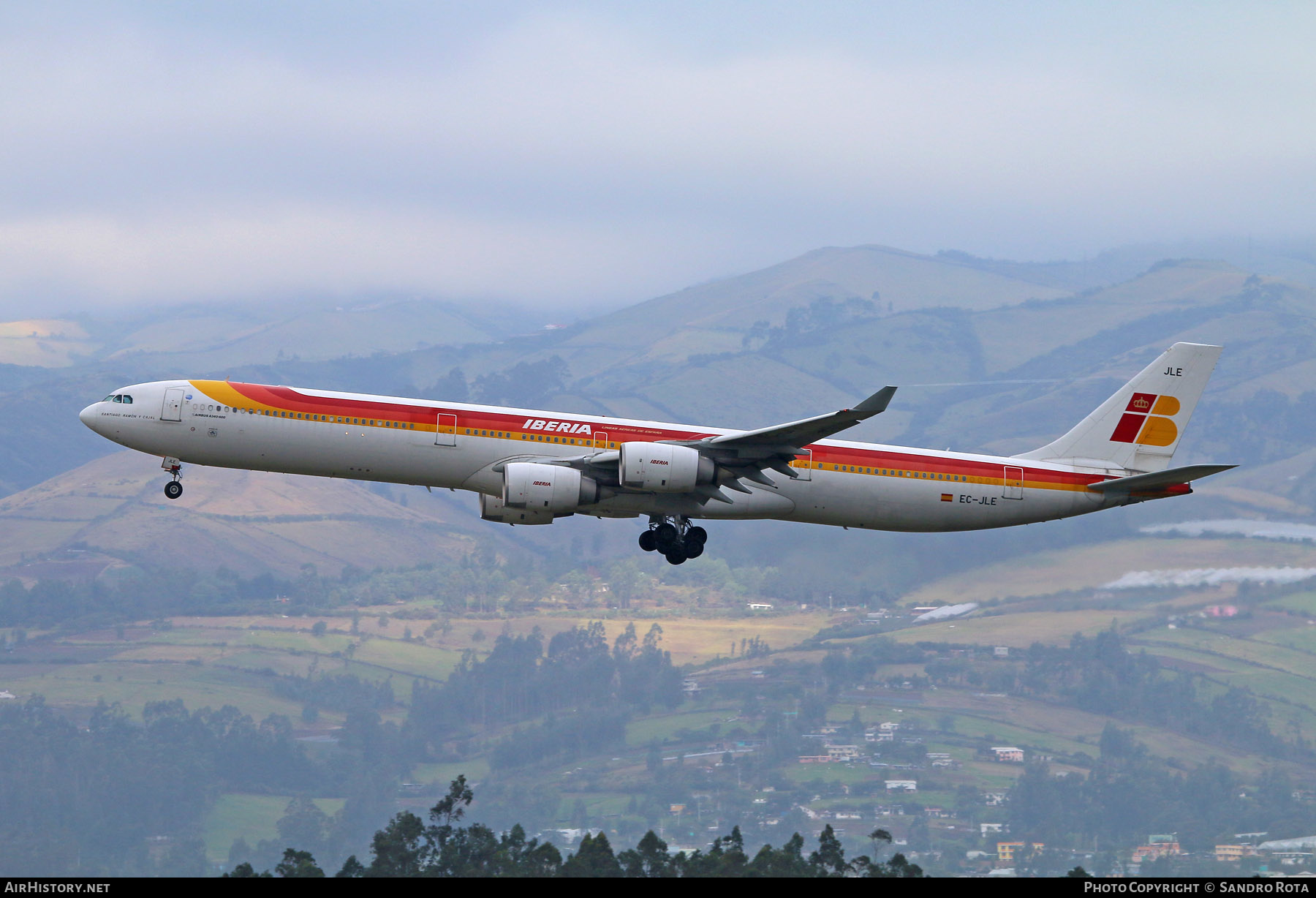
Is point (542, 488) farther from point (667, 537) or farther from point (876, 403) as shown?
point (876, 403)

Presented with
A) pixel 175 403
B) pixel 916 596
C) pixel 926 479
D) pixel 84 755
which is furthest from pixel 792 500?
pixel 84 755

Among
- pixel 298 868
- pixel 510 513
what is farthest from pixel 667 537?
pixel 298 868

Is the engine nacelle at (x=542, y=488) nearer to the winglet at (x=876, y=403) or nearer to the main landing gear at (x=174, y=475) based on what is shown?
the winglet at (x=876, y=403)

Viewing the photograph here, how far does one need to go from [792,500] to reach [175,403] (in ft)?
68.2

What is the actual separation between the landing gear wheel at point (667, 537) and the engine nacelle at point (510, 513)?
13.5 feet

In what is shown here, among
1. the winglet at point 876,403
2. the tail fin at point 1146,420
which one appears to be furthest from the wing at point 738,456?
the tail fin at point 1146,420

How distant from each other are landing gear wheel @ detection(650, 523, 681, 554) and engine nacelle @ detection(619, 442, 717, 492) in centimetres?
393

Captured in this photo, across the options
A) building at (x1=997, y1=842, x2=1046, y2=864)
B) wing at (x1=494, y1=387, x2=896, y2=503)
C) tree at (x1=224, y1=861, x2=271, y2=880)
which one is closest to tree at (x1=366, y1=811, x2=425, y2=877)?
tree at (x1=224, y1=861, x2=271, y2=880)

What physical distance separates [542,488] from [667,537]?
606cm

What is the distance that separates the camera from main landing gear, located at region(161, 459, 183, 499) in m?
48.5

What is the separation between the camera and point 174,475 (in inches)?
2079

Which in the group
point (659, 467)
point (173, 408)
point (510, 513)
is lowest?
point (510, 513)

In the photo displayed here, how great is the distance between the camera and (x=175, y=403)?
4722 centimetres
